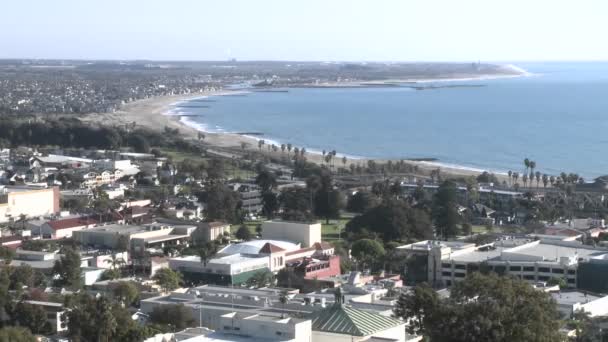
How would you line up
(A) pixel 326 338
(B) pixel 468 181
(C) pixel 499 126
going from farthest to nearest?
(C) pixel 499 126 < (B) pixel 468 181 < (A) pixel 326 338

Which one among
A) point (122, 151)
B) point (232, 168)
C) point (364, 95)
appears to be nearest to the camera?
Answer: point (232, 168)

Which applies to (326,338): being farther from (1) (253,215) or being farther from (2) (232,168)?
(2) (232,168)

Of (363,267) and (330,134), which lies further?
(330,134)

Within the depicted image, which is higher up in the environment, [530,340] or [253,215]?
[530,340]

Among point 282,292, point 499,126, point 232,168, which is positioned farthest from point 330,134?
point 282,292

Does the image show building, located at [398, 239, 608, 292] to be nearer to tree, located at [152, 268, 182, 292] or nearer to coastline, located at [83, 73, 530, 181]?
tree, located at [152, 268, 182, 292]

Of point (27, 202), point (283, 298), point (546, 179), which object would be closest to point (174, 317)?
point (283, 298)

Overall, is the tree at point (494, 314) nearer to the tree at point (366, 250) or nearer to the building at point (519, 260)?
the building at point (519, 260)

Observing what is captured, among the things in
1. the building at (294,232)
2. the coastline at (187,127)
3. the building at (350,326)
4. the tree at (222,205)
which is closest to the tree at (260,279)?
the building at (294,232)

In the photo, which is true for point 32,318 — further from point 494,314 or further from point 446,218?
point 446,218
